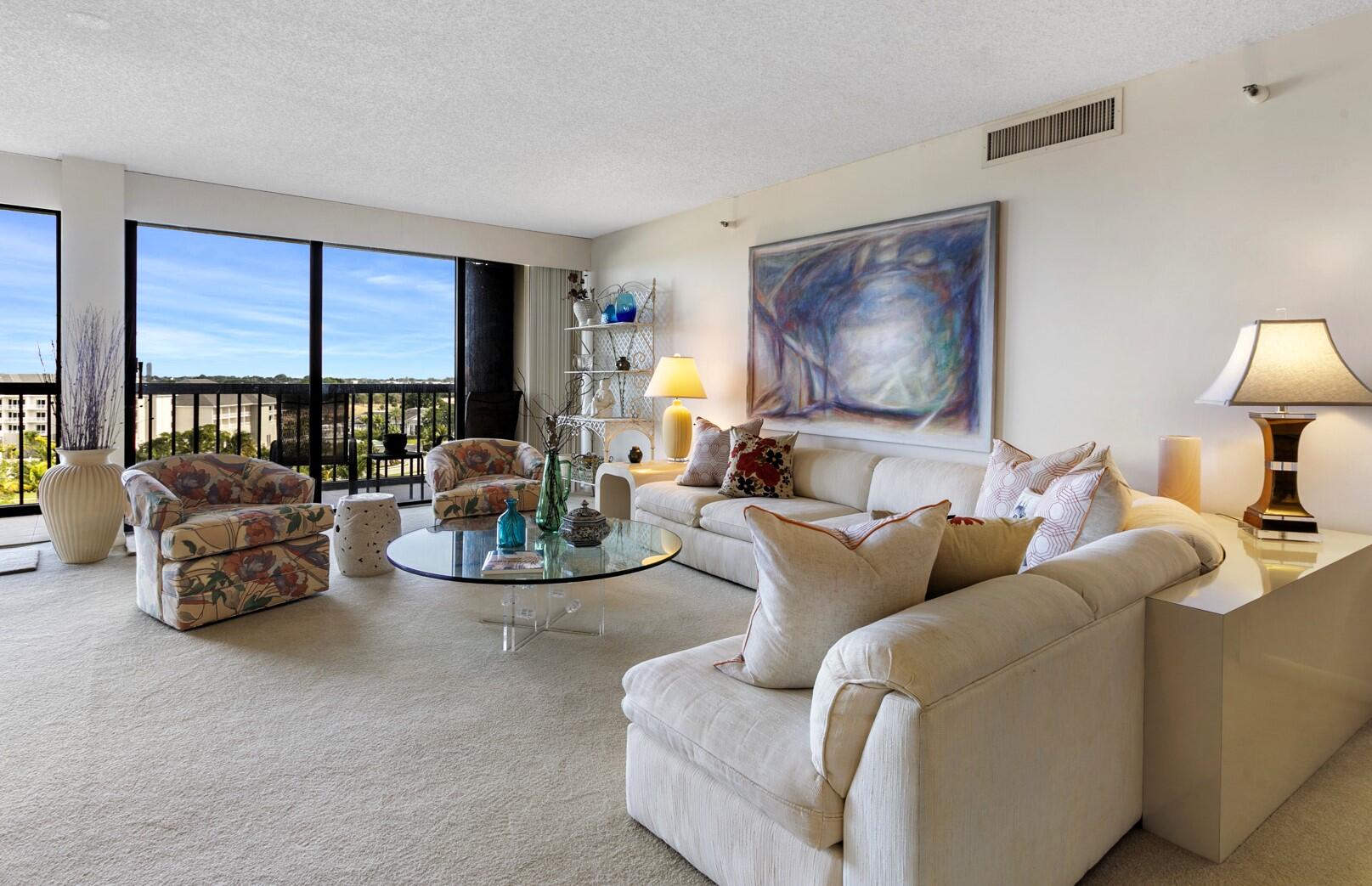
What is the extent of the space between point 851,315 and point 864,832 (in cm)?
369

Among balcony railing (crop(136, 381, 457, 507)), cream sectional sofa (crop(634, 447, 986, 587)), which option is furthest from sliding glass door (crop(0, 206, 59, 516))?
cream sectional sofa (crop(634, 447, 986, 587))

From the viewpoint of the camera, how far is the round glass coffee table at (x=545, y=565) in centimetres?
289

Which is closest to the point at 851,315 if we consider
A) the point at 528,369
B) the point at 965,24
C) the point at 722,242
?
the point at 722,242

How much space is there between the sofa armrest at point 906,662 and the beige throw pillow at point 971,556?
0.78ft

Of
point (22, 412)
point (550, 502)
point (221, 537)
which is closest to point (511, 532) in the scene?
point (550, 502)

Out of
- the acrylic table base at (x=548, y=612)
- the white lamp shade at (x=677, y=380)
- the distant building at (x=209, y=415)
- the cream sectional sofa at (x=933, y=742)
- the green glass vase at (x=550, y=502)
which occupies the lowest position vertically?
the acrylic table base at (x=548, y=612)

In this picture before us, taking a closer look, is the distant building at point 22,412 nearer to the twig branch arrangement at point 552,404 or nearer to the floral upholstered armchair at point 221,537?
the floral upholstered armchair at point 221,537

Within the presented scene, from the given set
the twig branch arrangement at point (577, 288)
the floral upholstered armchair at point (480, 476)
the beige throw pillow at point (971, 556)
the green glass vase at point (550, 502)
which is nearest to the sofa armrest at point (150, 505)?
the floral upholstered armchair at point (480, 476)

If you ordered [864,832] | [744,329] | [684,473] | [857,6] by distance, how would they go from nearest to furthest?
1. [864,832]
2. [857,6]
3. [684,473]
4. [744,329]

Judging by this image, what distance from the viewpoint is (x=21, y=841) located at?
71.6 inches

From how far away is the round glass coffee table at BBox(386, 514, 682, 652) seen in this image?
289cm

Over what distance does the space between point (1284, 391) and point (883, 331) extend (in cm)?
212

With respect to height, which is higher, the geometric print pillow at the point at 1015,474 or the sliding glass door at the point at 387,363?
the sliding glass door at the point at 387,363

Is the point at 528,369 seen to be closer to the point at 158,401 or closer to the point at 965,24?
the point at 158,401
